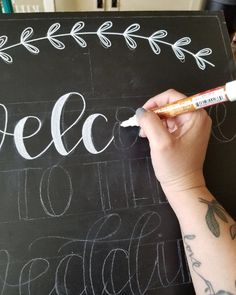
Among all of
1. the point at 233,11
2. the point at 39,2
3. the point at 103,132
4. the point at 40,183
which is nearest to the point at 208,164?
the point at 103,132

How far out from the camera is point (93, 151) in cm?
60

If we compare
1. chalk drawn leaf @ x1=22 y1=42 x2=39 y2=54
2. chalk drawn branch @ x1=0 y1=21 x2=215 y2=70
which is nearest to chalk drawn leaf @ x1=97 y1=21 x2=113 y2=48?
chalk drawn branch @ x1=0 y1=21 x2=215 y2=70

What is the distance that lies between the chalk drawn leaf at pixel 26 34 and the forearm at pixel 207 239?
0.40 meters

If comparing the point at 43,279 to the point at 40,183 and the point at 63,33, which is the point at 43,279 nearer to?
the point at 40,183

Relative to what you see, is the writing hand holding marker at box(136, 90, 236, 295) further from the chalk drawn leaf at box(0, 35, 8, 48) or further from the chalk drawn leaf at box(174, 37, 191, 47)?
the chalk drawn leaf at box(0, 35, 8, 48)

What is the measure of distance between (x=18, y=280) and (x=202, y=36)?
594mm

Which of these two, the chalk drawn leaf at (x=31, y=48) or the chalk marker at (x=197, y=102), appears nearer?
the chalk marker at (x=197, y=102)

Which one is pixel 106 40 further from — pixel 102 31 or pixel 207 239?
pixel 207 239

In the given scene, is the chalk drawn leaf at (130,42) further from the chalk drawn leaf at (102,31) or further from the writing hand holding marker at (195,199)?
the writing hand holding marker at (195,199)

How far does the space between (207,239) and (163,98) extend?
0.87ft

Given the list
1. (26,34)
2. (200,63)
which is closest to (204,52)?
(200,63)

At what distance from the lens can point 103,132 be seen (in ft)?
2.02

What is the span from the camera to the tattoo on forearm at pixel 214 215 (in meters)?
0.54

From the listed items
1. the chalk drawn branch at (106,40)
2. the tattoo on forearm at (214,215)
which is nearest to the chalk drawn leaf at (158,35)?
the chalk drawn branch at (106,40)
